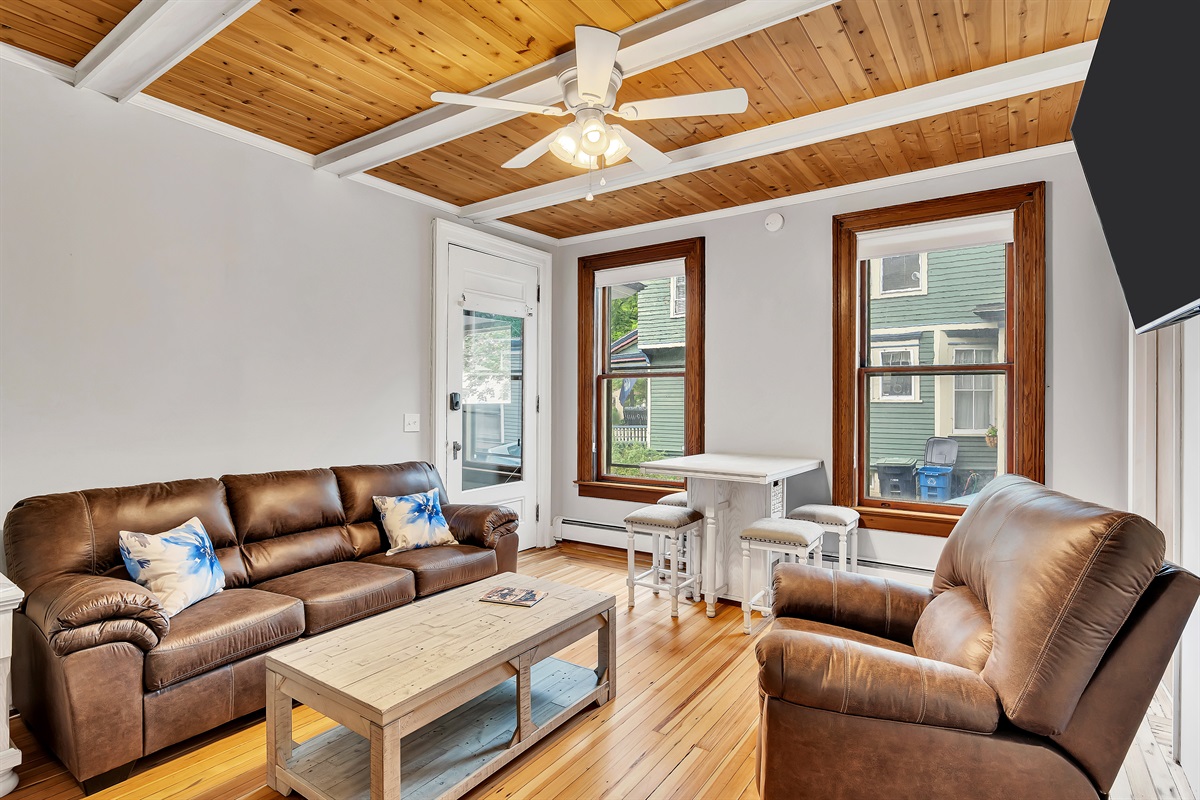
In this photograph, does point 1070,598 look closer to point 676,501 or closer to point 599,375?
point 676,501

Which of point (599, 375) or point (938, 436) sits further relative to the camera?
point (599, 375)

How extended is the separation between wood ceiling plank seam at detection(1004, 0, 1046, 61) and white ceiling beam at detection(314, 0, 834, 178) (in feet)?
2.57

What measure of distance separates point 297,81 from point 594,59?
1.55 meters

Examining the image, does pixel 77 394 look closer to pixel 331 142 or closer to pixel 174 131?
pixel 174 131

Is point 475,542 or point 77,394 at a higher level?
point 77,394

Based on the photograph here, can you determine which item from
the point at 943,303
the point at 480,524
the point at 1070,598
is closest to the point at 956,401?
the point at 943,303

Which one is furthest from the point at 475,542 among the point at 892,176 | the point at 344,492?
the point at 892,176

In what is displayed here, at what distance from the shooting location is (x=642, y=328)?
205 inches

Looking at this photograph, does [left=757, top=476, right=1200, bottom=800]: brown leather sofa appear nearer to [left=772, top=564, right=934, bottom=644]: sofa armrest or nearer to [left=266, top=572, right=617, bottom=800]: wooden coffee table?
[left=772, top=564, right=934, bottom=644]: sofa armrest

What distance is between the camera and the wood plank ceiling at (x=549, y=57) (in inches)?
90.5

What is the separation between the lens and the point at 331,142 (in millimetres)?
3490

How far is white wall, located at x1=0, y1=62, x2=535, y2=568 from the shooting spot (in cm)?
262

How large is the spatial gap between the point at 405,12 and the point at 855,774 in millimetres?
2844

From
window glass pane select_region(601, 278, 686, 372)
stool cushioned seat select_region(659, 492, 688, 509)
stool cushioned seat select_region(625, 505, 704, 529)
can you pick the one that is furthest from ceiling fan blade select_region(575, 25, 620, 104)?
window glass pane select_region(601, 278, 686, 372)
